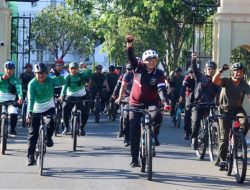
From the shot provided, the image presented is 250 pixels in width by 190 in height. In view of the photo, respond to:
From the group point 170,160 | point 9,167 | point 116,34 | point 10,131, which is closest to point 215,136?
point 170,160

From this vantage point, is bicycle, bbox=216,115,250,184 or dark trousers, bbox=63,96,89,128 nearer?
bicycle, bbox=216,115,250,184

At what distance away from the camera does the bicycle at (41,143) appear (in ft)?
38.4

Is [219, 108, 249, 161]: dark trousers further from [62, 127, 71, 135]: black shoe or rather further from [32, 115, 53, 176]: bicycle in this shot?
[62, 127, 71, 135]: black shoe

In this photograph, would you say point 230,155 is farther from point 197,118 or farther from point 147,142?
point 197,118

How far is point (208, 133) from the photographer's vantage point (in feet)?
45.8

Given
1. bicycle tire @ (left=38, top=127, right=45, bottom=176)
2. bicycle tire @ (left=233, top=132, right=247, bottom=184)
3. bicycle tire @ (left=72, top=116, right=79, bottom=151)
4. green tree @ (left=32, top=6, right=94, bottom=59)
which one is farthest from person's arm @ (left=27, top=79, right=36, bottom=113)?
green tree @ (left=32, top=6, right=94, bottom=59)

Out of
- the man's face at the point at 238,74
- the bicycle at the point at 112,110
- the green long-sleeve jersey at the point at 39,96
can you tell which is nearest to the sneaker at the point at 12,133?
the green long-sleeve jersey at the point at 39,96

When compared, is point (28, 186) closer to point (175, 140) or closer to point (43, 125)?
point (43, 125)

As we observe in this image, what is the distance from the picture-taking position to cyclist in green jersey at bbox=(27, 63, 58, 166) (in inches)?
488

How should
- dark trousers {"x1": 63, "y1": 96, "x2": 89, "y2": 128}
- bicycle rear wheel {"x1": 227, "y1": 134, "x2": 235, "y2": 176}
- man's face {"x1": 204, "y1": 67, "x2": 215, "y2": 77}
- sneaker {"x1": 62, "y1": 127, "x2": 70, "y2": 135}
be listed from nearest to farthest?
bicycle rear wheel {"x1": 227, "y1": 134, "x2": 235, "y2": 176} → man's face {"x1": 204, "y1": 67, "x2": 215, "y2": 77} → dark trousers {"x1": 63, "y1": 96, "x2": 89, "y2": 128} → sneaker {"x1": 62, "y1": 127, "x2": 70, "y2": 135}

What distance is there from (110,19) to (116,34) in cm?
92

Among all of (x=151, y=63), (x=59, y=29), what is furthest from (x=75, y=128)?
(x=59, y=29)

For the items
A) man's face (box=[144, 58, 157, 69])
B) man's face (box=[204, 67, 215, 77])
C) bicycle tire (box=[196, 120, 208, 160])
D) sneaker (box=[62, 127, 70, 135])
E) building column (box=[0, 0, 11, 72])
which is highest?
building column (box=[0, 0, 11, 72])

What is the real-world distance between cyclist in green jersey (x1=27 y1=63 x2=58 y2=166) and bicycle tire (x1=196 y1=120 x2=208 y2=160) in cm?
323
